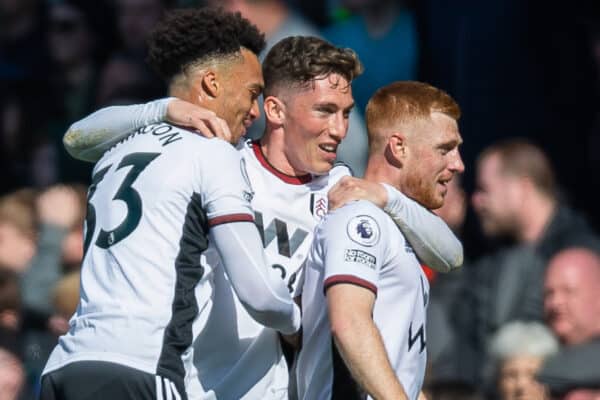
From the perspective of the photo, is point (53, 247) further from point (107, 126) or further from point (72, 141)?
point (107, 126)

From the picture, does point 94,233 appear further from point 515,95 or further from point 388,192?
point 515,95

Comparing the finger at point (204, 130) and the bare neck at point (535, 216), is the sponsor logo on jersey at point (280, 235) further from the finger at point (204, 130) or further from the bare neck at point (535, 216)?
the bare neck at point (535, 216)

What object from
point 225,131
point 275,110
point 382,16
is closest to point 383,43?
point 382,16

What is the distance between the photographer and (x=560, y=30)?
30.2 ft

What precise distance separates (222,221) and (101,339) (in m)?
0.58

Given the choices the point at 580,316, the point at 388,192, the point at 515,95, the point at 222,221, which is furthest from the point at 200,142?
the point at 515,95

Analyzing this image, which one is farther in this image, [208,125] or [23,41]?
[23,41]

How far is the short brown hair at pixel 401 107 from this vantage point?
5793 mm

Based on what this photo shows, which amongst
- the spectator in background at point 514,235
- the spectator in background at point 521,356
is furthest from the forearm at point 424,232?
the spectator in background at point 514,235

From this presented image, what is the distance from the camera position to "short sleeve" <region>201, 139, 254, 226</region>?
5352 millimetres

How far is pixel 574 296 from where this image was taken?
7469 mm

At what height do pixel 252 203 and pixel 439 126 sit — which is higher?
pixel 439 126

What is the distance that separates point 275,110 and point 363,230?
82cm

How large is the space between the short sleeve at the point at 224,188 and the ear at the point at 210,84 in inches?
11.2
